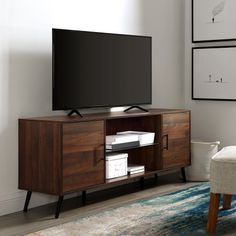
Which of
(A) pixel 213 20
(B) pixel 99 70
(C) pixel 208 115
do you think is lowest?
(C) pixel 208 115

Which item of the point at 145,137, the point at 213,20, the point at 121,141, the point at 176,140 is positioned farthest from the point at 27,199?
the point at 213,20

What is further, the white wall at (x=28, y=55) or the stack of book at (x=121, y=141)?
the stack of book at (x=121, y=141)

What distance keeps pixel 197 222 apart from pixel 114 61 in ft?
4.76

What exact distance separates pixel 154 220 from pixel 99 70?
1.24 m

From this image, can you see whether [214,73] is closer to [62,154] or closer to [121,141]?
[121,141]

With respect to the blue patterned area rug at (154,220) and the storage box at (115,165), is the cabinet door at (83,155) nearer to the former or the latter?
the storage box at (115,165)

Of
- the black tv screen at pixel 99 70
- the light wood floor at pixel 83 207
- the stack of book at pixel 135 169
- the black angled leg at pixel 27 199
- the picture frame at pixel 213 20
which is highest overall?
the picture frame at pixel 213 20

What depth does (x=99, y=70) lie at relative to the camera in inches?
160

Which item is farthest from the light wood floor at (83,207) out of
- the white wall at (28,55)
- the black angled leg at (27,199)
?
the white wall at (28,55)

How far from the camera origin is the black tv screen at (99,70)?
12.3 ft

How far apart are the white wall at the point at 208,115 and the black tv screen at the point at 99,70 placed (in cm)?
91

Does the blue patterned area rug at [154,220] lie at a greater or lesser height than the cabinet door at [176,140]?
lesser

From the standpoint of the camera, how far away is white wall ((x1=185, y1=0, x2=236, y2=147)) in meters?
5.16

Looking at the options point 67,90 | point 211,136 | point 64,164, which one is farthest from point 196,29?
point 64,164
